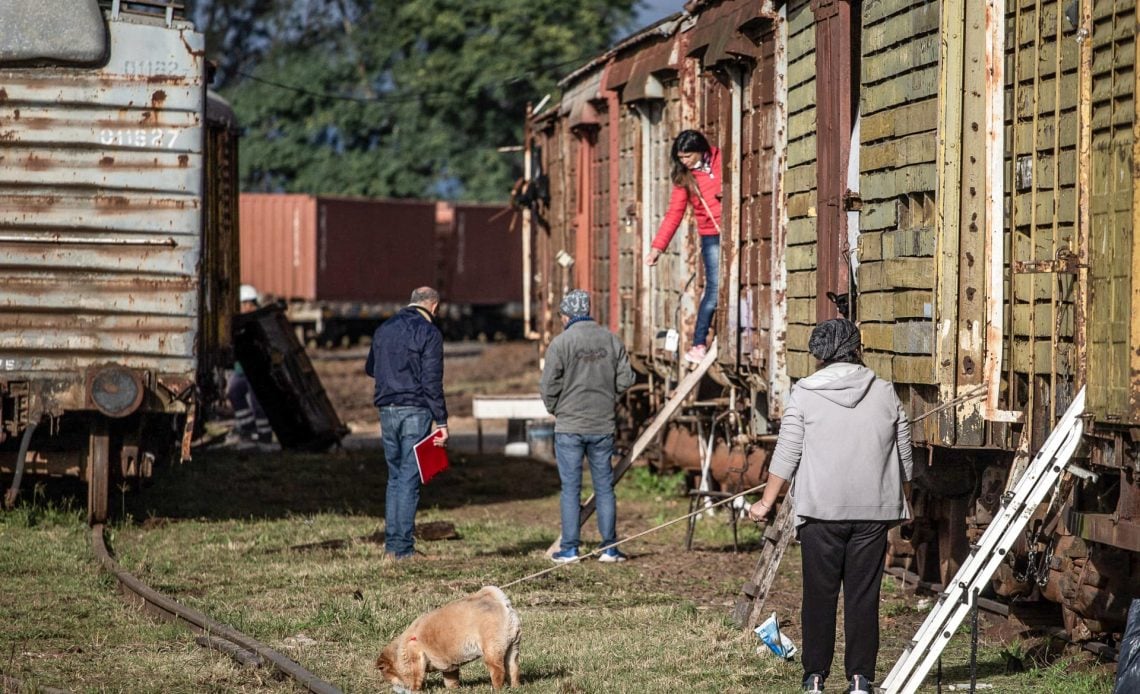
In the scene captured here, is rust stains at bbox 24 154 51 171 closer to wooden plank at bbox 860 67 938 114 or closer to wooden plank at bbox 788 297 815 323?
wooden plank at bbox 788 297 815 323

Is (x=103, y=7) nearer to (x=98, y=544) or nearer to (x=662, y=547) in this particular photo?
(x=98, y=544)

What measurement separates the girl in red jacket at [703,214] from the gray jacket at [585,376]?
1344 mm

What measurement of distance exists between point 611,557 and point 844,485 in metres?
4.94

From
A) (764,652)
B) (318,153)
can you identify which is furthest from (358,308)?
(764,652)

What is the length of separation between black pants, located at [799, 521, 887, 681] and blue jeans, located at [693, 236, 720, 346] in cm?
614

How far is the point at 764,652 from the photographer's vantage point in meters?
8.40

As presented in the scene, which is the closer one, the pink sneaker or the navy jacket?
the navy jacket

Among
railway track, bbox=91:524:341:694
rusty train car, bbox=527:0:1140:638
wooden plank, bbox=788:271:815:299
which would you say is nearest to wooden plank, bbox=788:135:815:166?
rusty train car, bbox=527:0:1140:638

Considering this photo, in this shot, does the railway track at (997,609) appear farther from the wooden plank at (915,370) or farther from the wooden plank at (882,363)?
the wooden plank at (882,363)

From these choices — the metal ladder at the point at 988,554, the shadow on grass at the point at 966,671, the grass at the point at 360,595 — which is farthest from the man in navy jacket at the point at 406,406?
the metal ladder at the point at 988,554

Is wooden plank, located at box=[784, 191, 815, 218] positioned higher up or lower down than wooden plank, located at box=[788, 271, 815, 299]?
higher up

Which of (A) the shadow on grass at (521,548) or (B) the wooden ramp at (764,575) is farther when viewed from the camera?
(A) the shadow on grass at (521,548)

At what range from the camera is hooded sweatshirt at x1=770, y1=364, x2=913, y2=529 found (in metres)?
7.02

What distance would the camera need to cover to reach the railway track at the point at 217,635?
24.8 feet
